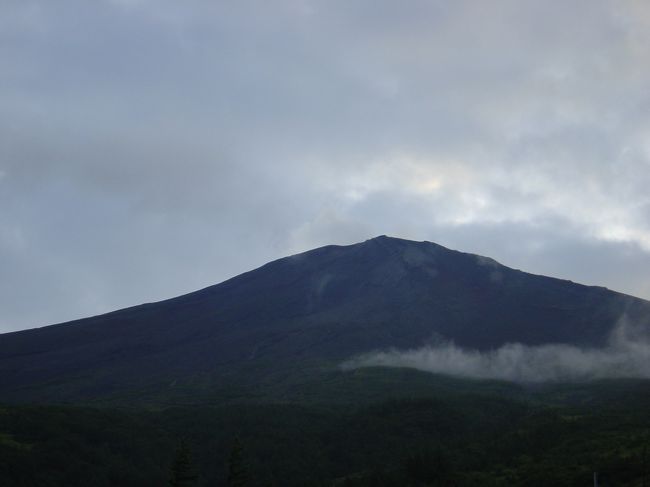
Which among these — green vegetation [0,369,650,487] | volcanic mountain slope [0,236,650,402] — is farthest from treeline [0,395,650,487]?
volcanic mountain slope [0,236,650,402]

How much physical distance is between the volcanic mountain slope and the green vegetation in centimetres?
Answer: 2783

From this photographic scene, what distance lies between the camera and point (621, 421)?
67312 millimetres

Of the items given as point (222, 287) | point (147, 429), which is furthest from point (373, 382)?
point (222, 287)

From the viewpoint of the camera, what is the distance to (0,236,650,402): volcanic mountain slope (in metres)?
141

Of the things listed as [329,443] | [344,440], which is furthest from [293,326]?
[344,440]

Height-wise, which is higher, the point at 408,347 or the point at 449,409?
the point at 408,347

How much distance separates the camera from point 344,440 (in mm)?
87562

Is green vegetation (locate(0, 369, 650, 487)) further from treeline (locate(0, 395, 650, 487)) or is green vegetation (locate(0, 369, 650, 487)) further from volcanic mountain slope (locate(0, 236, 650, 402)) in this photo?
volcanic mountain slope (locate(0, 236, 650, 402))

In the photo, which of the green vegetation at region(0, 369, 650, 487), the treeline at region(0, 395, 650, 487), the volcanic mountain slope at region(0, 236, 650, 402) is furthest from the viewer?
the volcanic mountain slope at region(0, 236, 650, 402)

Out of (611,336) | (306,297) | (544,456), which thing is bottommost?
(544,456)

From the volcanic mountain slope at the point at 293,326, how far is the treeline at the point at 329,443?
93.0 ft

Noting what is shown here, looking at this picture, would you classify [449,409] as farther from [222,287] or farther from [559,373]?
[222,287]

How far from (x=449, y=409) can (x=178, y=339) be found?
267 feet

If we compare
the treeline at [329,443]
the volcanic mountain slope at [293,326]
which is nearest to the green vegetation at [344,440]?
the treeline at [329,443]
